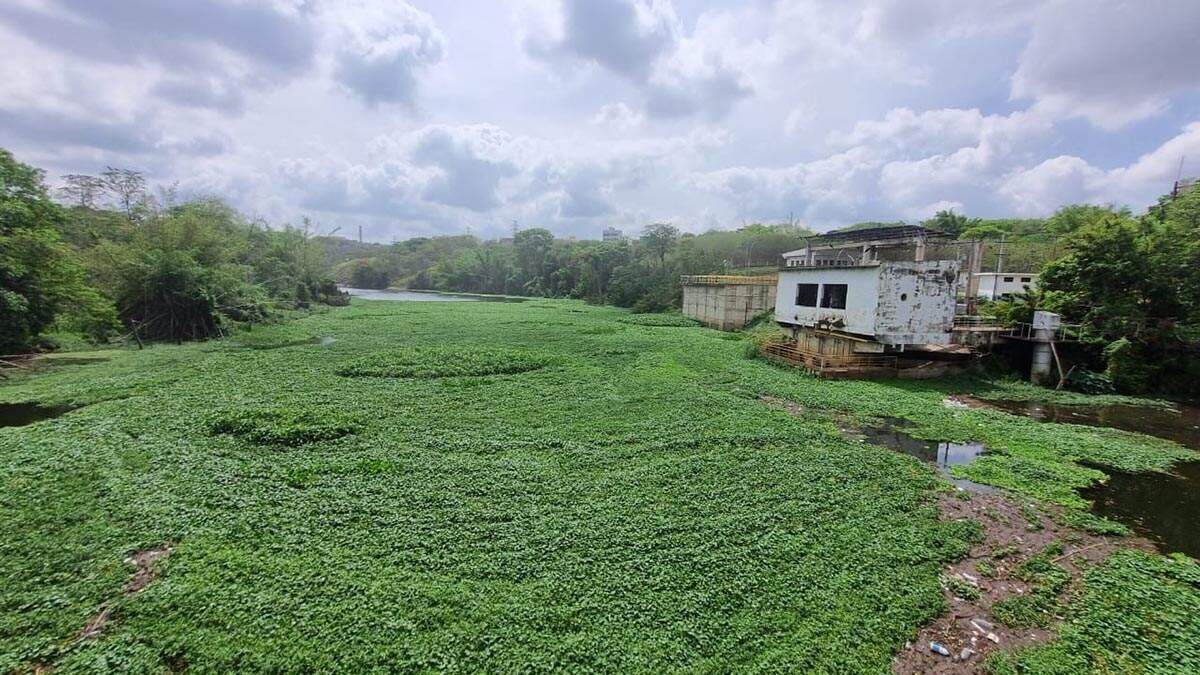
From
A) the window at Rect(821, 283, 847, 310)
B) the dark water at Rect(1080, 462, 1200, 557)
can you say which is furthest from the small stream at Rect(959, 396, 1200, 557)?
the window at Rect(821, 283, 847, 310)

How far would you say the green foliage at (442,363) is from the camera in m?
16.3

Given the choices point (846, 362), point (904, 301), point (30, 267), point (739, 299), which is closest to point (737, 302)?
point (739, 299)

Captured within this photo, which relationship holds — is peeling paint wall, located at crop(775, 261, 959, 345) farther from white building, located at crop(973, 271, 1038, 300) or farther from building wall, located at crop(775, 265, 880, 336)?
white building, located at crop(973, 271, 1038, 300)

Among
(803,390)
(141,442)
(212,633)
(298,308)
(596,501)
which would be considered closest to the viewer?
(212,633)

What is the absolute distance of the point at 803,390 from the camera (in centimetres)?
1517

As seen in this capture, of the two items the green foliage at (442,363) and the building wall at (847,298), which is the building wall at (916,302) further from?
the green foliage at (442,363)

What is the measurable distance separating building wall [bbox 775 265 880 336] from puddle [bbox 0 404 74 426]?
23.7 metres

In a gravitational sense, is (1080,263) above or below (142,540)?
above

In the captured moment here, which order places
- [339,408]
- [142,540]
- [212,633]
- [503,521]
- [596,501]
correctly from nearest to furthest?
[212,633] < [142,540] < [503,521] < [596,501] < [339,408]

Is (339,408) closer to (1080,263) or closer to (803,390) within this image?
(803,390)

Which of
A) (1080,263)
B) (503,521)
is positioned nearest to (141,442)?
(503,521)

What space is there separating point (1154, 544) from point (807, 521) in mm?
5127

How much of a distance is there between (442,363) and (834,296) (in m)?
15.8

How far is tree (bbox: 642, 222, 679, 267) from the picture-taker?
51.5m
